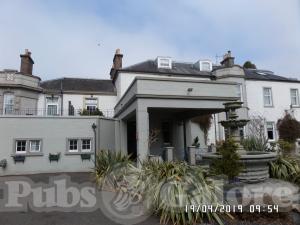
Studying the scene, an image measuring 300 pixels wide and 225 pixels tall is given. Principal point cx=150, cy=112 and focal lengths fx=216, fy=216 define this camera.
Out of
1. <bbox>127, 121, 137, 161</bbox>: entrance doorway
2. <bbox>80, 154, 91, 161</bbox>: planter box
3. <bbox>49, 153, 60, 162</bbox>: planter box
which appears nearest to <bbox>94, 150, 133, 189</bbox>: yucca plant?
<bbox>80, 154, 91, 161</bbox>: planter box

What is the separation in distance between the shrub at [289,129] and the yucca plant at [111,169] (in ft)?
56.3

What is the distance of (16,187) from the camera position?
10125 millimetres

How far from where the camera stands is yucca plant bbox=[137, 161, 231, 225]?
5.14 metres

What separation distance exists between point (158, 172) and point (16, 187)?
7791 mm

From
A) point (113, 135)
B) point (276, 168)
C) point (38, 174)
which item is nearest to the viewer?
point (276, 168)

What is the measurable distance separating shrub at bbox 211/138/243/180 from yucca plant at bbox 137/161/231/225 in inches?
22.1

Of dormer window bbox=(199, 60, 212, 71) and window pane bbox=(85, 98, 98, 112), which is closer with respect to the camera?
window pane bbox=(85, 98, 98, 112)

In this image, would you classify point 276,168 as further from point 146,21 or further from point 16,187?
point 16,187

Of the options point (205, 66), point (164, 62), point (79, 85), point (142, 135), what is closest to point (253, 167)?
point (142, 135)

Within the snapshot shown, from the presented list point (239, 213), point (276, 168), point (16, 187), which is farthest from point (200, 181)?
point (16, 187)

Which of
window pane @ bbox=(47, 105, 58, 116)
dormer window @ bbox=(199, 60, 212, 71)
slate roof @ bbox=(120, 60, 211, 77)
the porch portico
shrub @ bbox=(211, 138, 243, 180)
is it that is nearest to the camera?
shrub @ bbox=(211, 138, 243, 180)

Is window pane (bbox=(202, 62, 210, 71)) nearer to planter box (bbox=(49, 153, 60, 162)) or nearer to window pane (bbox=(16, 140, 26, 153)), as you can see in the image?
planter box (bbox=(49, 153, 60, 162))

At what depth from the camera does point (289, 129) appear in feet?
66.9

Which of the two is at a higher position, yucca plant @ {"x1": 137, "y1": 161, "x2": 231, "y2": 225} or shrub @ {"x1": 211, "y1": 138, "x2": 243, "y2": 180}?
shrub @ {"x1": 211, "y1": 138, "x2": 243, "y2": 180}
